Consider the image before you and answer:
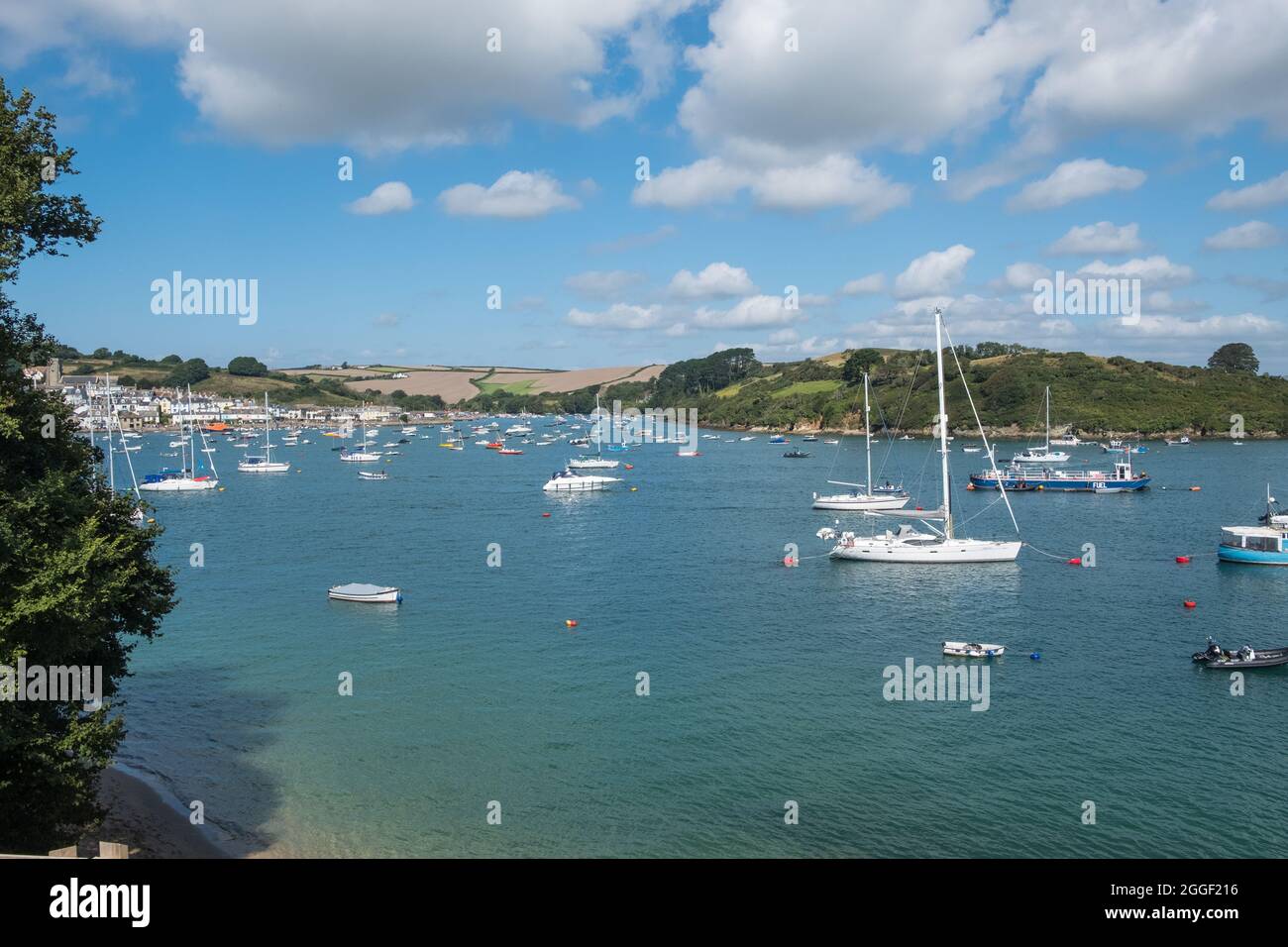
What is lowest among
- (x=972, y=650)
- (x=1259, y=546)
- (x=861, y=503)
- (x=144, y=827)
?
(x=144, y=827)

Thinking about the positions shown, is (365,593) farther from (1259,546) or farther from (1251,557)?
(1259,546)

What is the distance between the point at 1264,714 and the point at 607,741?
2250cm

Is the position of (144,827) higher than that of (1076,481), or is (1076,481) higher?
(1076,481)

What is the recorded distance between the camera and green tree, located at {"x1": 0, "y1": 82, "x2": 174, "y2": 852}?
56.1 feet

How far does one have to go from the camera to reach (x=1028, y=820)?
23.8 metres

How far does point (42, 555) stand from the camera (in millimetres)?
17625

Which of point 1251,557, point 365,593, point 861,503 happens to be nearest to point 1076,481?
point 861,503

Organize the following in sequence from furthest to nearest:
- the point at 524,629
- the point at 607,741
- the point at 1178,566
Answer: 1. the point at 1178,566
2. the point at 524,629
3. the point at 607,741

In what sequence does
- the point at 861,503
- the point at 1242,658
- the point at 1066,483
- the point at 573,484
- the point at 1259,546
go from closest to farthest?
the point at 1242,658 → the point at 1259,546 → the point at 861,503 → the point at 1066,483 → the point at 573,484

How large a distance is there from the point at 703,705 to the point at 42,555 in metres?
21.5

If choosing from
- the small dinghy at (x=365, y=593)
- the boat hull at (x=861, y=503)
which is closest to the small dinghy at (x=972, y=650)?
the small dinghy at (x=365, y=593)

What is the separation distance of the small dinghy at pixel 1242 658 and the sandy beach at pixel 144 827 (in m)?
35.1
